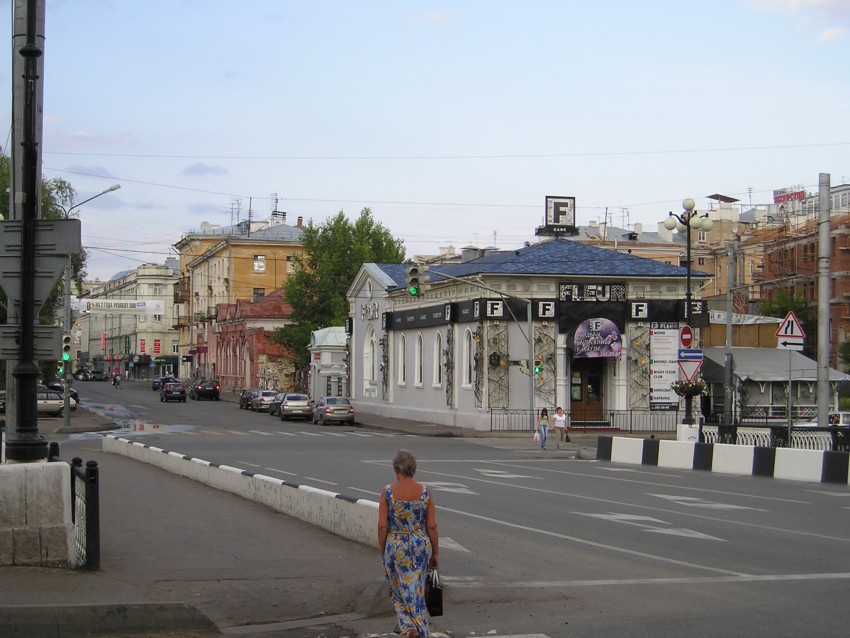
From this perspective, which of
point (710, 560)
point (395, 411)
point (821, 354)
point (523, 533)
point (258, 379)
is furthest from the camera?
point (258, 379)

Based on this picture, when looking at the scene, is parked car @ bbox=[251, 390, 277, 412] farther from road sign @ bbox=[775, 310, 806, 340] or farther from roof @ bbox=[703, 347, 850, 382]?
road sign @ bbox=[775, 310, 806, 340]

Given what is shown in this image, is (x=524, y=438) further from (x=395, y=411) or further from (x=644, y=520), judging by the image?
(x=644, y=520)

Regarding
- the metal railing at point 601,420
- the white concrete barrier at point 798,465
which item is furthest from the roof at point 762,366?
the white concrete barrier at point 798,465

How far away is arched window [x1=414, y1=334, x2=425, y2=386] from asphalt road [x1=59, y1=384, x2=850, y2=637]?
24.8 metres

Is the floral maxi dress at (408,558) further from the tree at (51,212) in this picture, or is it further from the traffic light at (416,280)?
the tree at (51,212)

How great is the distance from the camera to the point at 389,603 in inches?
399

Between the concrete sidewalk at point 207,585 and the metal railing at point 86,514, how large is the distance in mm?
212

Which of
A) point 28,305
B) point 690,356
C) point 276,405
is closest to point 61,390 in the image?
point 276,405

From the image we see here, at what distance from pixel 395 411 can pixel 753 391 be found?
19.5m

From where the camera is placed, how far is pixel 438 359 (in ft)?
180

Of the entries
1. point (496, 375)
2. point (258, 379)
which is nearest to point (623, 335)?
point (496, 375)

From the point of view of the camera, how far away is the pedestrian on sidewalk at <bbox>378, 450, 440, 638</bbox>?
8.43 m

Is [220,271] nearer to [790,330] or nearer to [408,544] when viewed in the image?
[790,330]

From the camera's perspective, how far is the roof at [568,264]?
160 ft
